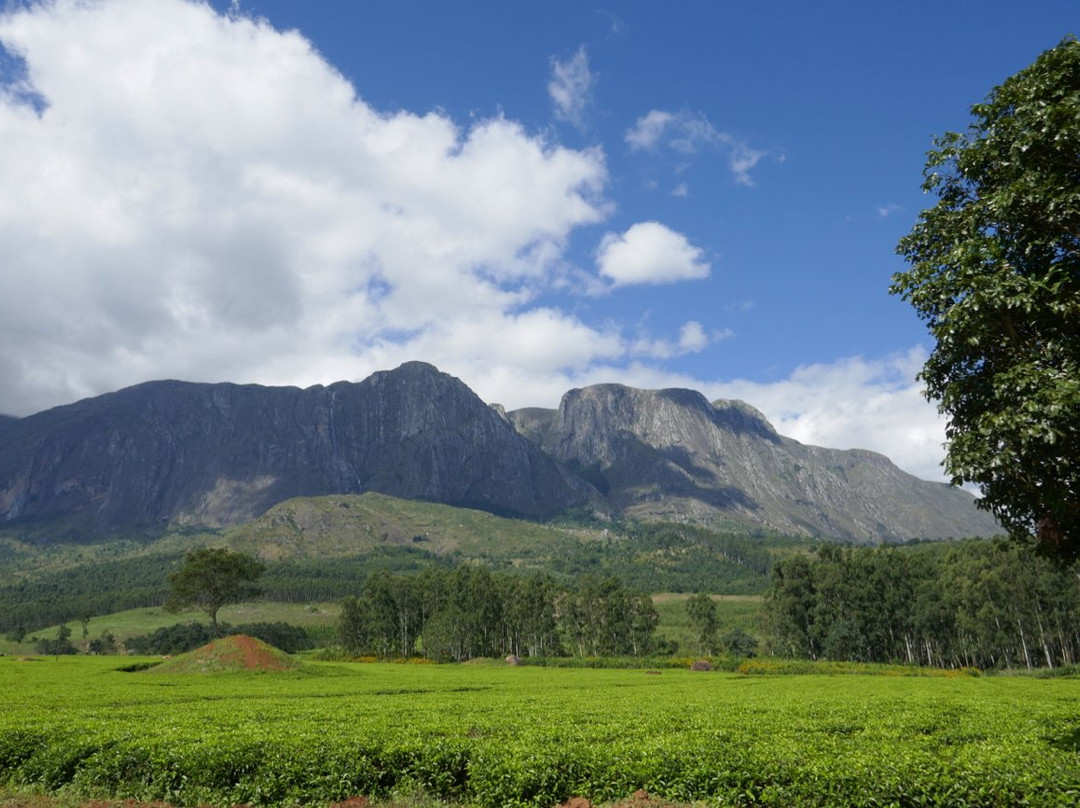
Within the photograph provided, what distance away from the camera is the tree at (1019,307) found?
15188 mm

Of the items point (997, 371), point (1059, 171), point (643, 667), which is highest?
point (1059, 171)

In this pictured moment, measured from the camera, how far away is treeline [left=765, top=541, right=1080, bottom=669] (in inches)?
3991

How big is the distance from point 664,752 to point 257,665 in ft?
222

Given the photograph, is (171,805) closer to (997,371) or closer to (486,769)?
(486,769)

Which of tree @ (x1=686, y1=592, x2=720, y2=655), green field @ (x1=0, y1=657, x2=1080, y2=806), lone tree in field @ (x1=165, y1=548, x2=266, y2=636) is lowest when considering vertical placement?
tree @ (x1=686, y1=592, x2=720, y2=655)

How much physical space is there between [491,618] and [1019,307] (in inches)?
5236

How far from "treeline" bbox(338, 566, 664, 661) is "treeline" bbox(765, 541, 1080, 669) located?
97.2 ft

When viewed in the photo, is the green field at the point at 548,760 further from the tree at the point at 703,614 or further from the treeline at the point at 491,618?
the treeline at the point at 491,618

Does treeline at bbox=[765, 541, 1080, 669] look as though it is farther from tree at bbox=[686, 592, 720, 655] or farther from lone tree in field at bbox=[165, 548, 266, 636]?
lone tree in field at bbox=[165, 548, 266, 636]

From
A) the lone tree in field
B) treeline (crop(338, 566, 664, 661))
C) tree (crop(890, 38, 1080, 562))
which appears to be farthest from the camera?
treeline (crop(338, 566, 664, 661))

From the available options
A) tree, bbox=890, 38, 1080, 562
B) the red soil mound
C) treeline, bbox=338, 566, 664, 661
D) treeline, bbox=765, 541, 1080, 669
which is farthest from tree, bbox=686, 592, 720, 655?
tree, bbox=890, 38, 1080, 562

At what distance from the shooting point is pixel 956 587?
108 m

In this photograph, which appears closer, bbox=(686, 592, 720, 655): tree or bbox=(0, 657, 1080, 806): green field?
bbox=(0, 657, 1080, 806): green field

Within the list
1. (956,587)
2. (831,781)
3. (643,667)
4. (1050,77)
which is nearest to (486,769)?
(831,781)
